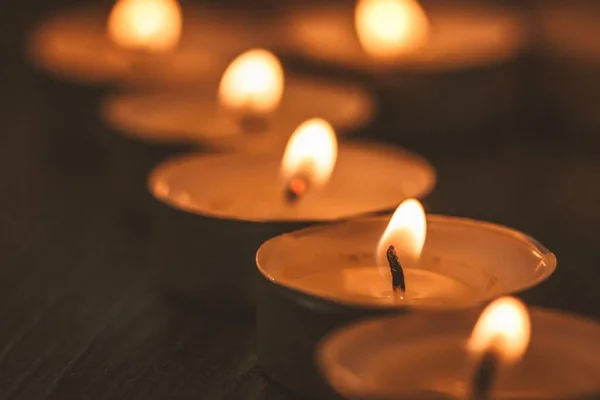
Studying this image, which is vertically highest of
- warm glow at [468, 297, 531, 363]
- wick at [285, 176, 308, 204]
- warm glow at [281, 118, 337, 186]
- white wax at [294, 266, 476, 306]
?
warm glow at [468, 297, 531, 363]

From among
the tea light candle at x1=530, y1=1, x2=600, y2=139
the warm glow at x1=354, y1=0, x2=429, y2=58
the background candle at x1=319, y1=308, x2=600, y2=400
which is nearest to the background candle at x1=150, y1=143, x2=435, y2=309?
the background candle at x1=319, y1=308, x2=600, y2=400

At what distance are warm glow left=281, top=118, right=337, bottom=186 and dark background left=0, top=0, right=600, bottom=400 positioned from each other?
0.46 feet

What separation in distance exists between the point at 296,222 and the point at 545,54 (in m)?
0.74

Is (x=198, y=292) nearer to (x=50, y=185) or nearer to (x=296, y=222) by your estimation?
(x=296, y=222)

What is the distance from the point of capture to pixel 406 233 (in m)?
0.89

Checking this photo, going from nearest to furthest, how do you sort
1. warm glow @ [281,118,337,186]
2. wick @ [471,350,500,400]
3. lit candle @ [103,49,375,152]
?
wick @ [471,350,500,400] → warm glow @ [281,118,337,186] → lit candle @ [103,49,375,152]

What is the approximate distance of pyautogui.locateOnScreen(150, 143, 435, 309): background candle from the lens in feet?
3.15

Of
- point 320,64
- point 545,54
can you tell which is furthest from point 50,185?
point 545,54

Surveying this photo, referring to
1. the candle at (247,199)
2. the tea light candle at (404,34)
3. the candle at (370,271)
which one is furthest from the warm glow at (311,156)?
the tea light candle at (404,34)

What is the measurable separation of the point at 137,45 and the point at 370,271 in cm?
68

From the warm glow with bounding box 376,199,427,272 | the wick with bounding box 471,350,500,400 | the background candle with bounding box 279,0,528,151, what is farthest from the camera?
the background candle with bounding box 279,0,528,151

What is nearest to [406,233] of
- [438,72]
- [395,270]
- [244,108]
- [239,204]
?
[395,270]

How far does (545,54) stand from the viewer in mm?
1576

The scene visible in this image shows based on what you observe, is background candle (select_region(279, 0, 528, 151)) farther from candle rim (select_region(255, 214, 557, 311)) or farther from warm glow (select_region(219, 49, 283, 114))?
candle rim (select_region(255, 214, 557, 311))
